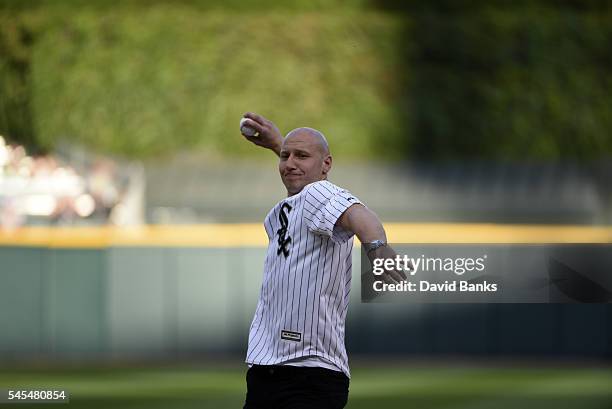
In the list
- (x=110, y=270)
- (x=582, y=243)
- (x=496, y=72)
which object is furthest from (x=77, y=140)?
(x=582, y=243)

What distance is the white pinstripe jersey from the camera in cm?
329

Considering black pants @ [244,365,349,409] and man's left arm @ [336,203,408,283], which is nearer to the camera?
man's left arm @ [336,203,408,283]

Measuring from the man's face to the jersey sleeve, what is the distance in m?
0.13

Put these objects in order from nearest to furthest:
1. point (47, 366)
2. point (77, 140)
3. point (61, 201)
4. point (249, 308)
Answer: point (47, 366) < point (249, 308) < point (61, 201) < point (77, 140)

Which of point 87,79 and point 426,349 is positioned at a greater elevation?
point 87,79

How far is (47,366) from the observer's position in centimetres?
1039

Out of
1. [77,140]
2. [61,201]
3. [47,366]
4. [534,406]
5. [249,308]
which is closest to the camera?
[534,406]

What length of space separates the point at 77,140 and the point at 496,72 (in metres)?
7.17

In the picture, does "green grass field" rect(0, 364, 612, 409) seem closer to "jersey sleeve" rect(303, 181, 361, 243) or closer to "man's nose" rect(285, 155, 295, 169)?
"man's nose" rect(285, 155, 295, 169)

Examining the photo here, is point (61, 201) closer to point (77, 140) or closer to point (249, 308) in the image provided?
point (77, 140)

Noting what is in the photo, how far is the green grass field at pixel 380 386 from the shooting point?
828 centimetres

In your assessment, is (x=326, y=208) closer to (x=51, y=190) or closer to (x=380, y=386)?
(x=380, y=386)

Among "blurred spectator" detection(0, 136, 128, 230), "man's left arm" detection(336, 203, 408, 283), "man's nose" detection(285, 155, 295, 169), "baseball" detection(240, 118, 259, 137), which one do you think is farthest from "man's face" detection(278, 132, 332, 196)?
"blurred spectator" detection(0, 136, 128, 230)

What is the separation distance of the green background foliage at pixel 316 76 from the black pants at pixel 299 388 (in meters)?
16.4
